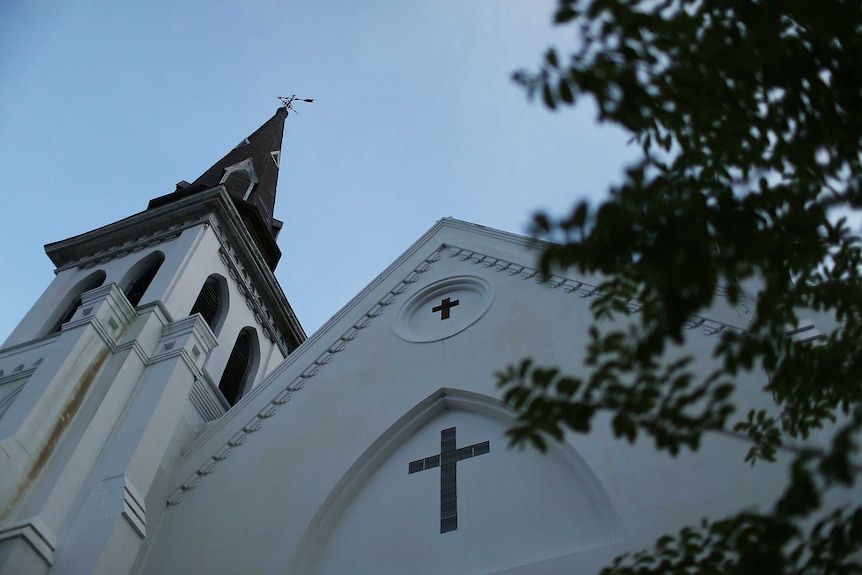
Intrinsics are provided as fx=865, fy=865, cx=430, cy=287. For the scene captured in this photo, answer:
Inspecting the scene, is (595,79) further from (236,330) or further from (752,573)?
(236,330)

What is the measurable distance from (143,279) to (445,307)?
6.98 meters

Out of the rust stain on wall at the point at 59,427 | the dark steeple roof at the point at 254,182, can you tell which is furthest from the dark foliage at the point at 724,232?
Result: the dark steeple roof at the point at 254,182

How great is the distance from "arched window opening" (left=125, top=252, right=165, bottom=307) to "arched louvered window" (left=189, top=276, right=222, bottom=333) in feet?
2.92

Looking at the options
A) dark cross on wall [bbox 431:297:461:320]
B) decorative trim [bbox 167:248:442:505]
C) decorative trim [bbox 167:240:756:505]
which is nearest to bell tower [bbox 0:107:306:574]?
decorative trim [bbox 167:248:442:505]

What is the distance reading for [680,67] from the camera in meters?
3.47

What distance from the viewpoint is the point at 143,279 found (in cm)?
1547

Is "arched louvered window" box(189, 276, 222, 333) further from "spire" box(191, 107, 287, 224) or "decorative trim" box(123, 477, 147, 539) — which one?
"decorative trim" box(123, 477, 147, 539)

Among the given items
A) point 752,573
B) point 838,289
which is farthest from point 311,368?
point 752,573

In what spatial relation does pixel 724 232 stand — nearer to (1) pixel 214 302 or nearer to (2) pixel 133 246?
(1) pixel 214 302

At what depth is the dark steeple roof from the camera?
2028cm

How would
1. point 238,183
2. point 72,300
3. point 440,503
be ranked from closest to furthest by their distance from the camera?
point 440,503
point 72,300
point 238,183

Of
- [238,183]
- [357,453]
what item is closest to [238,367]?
[238,183]

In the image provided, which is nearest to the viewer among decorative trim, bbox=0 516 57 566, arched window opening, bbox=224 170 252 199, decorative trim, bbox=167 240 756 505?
decorative trim, bbox=0 516 57 566

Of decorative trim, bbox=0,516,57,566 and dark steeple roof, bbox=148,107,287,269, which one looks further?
dark steeple roof, bbox=148,107,287,269
